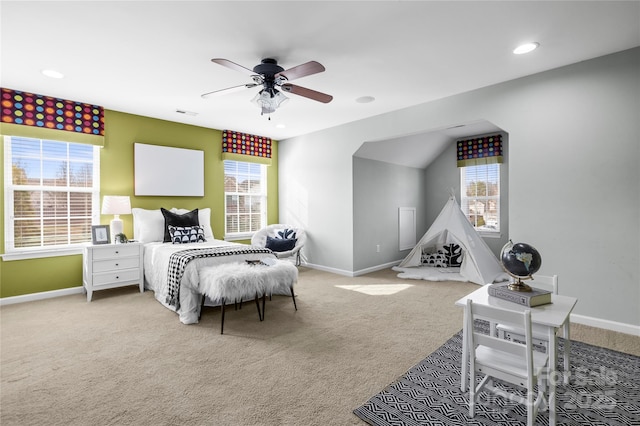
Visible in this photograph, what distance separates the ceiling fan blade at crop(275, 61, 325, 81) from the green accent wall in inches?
Answer: 124

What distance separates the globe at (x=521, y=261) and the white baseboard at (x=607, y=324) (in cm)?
182

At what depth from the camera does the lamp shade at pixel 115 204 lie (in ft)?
13.6

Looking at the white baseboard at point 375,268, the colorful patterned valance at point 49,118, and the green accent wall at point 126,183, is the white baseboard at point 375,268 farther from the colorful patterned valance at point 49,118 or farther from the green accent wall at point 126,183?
the colorful patterned valance at point 49,118

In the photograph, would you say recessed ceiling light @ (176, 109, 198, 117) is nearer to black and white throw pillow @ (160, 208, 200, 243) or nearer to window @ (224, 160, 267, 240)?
window @ (224, 160, 267, 240)

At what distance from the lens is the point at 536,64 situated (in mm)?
3137

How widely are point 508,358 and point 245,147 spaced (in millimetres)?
5335

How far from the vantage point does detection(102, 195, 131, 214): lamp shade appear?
164 inches

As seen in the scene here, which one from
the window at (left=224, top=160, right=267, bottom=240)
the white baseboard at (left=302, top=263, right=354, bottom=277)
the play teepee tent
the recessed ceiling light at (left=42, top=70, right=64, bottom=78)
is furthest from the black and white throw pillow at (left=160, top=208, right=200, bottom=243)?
the play teepee tent

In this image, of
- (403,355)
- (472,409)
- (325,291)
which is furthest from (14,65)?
(472,409)

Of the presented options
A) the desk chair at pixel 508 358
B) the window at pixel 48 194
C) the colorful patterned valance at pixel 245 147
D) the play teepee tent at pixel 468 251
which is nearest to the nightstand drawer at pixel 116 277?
the window at pixel 48 194

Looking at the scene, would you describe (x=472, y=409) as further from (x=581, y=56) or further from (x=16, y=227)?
(x=16, y=227)

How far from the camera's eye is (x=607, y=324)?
9.85 ft

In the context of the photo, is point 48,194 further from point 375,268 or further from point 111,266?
point 375,268

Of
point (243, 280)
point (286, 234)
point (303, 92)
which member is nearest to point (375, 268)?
point (286, 234)
